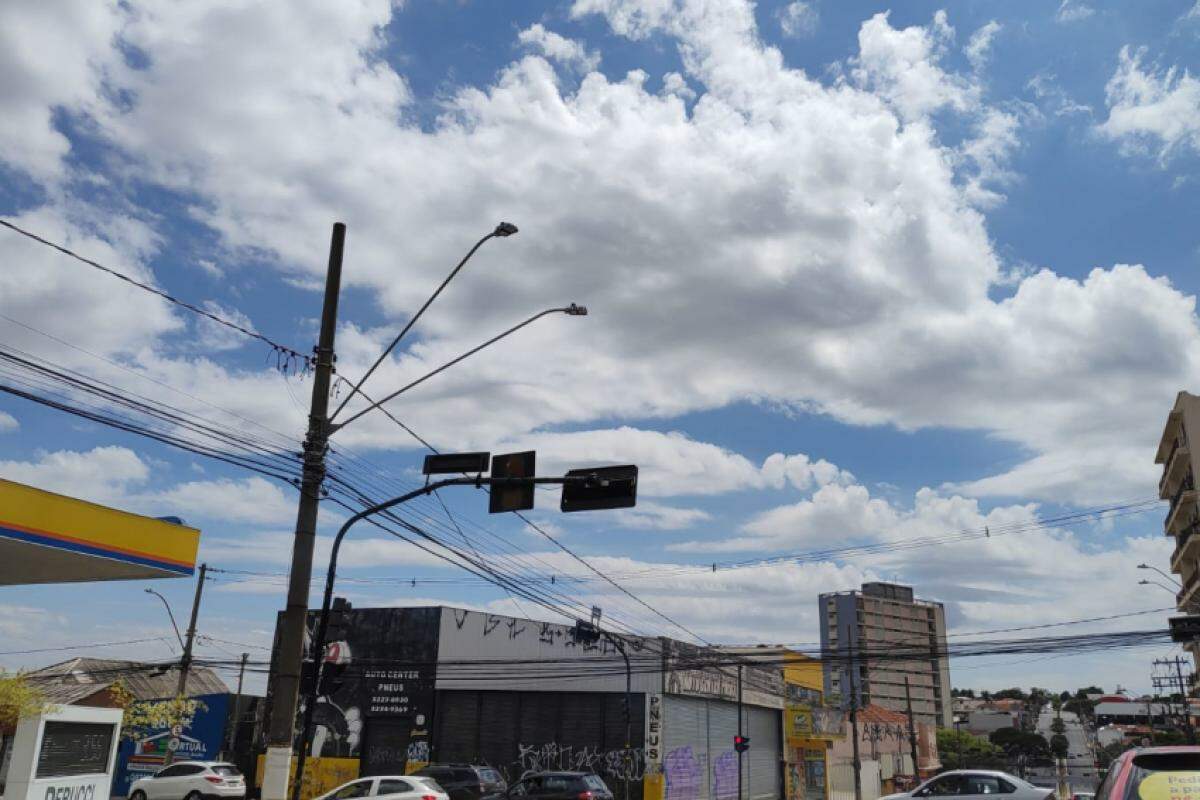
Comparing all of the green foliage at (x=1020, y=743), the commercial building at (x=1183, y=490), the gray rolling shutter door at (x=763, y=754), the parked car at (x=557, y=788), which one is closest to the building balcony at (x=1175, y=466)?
the commercial building at (x=1183, y=490)

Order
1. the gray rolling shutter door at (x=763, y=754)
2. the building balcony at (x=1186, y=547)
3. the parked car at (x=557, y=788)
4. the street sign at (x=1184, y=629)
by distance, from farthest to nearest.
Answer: the building balcony at (x=1186, y=547) → the gray rolling shutter door at (x=763, y=754) → the street sign at (x=1184, y=629) → the parked car at (x=557, y=788)

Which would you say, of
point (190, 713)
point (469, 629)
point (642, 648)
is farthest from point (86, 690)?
point (642, 648)

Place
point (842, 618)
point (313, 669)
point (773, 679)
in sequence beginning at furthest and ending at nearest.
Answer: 1. point (842, 618)
2. point (773, 679)
3. point (313, 669)

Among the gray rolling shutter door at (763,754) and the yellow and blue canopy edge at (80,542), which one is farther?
the gray rolling shutter door at (763,754)

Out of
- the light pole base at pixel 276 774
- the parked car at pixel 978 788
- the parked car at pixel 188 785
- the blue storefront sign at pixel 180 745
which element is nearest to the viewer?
the light pole base at pixel 276 774

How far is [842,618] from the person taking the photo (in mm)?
159375

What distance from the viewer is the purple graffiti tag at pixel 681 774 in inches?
1516

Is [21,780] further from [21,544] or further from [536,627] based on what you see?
[536,627]

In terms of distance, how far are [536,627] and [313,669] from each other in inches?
1107

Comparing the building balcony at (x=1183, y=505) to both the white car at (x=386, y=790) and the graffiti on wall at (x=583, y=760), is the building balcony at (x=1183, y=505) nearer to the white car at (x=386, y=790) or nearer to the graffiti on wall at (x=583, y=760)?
the graffiti on wall at (x=583, y=760)

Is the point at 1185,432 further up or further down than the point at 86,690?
further up

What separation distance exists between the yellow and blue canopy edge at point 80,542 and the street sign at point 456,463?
19.5 feet

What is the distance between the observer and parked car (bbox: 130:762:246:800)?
30.4m

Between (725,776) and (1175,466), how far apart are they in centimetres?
3581
